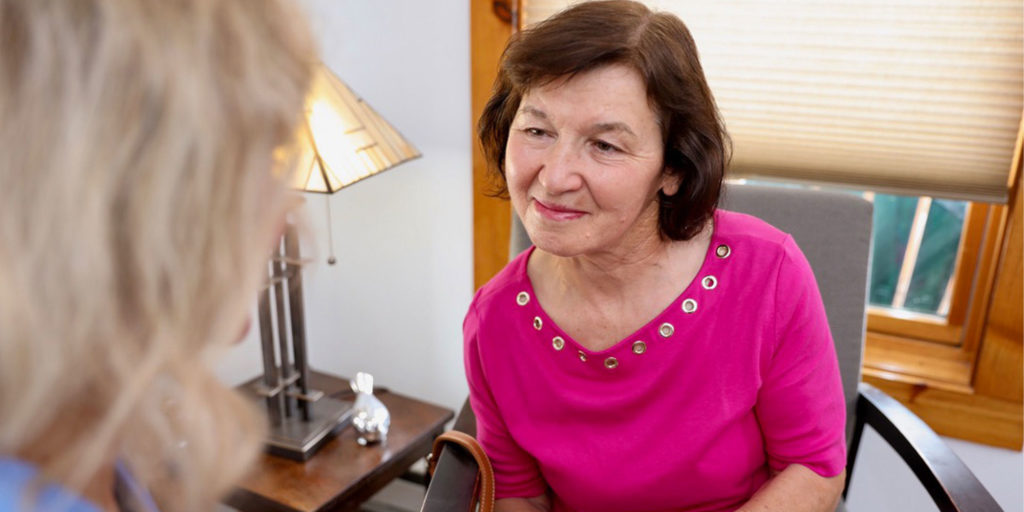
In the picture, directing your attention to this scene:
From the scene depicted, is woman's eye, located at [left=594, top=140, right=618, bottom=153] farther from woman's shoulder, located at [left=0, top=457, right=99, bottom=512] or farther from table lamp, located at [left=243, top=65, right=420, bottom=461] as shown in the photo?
woman's shoulder, located at [left=0, top=457, right=99, bottom=512]

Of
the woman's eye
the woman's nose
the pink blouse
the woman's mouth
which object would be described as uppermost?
the woman's eye

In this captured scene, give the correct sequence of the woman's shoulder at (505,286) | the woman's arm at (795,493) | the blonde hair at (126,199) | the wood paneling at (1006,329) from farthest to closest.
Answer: the wood paneling at (1006,329), the woman's shoulder at (505,286), the woman's arm at (795,493), the blonde hair at (126,199)

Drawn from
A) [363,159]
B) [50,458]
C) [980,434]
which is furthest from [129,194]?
[980,434]

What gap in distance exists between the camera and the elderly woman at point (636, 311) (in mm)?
993

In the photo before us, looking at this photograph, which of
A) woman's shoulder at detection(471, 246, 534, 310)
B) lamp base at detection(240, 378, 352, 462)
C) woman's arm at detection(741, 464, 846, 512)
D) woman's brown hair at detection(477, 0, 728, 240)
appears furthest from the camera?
lamp base at detection(240, 378, 352, 462)

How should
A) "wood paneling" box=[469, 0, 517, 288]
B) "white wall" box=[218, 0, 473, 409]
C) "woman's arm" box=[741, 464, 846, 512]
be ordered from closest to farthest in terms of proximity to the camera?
"woman's arm" box=[741, 464, 846, 512] → "wood paneling" box=[469, 0, 517, 288] → "white wall" box=[218, 0, 473, 409]

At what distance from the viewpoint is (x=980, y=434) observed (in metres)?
1.55

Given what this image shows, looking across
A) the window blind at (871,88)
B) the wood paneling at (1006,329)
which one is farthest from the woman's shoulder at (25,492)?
the wood paneling at (1006,329)

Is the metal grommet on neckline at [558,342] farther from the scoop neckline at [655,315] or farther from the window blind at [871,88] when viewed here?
the window blind at [871,88]

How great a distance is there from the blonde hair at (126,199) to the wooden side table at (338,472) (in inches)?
39.3

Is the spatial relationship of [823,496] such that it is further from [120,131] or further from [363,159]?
[120,131]

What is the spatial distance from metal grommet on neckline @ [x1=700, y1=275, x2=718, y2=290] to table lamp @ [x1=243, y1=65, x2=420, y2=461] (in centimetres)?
60

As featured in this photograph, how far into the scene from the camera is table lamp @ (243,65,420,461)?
51.6 inches

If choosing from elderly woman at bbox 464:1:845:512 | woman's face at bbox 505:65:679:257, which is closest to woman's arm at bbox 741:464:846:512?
elderly woman at bbox 464:1:845:512
